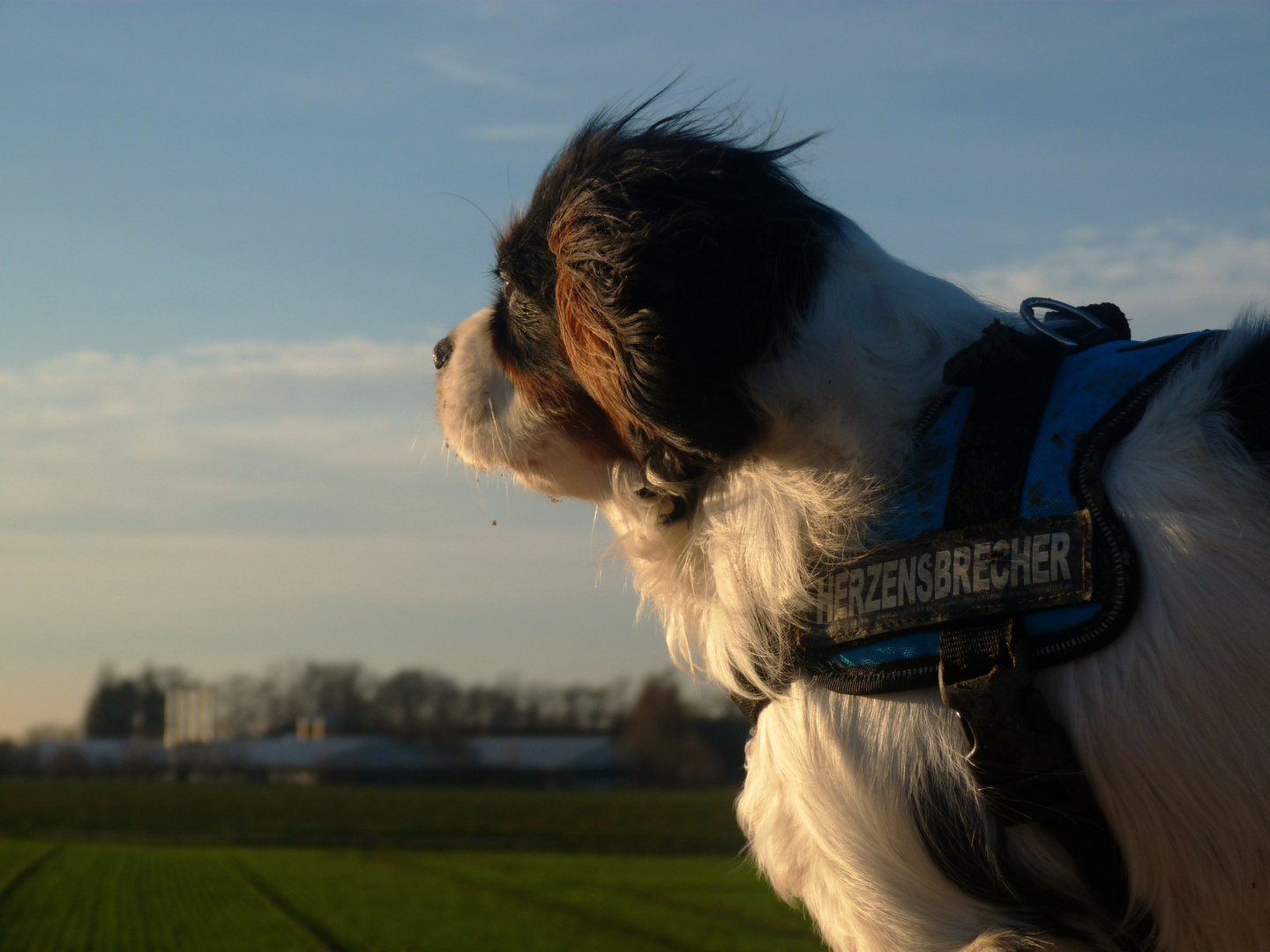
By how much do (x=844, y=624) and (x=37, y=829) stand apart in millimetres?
64286

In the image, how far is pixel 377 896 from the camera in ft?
91.7

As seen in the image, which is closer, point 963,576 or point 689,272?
point 963,576

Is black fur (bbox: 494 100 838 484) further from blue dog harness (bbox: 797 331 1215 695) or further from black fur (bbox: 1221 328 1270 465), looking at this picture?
black fur (bbox: 1221 328 1270 465)

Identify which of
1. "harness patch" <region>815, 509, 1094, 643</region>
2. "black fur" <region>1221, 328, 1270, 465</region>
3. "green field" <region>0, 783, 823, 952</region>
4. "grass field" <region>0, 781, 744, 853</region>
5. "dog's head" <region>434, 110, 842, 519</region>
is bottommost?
"grass field" <region>0, 781, 744, 853</region>

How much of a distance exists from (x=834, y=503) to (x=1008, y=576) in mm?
412

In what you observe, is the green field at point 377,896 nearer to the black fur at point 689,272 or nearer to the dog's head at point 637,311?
the dog's head at point 637,311

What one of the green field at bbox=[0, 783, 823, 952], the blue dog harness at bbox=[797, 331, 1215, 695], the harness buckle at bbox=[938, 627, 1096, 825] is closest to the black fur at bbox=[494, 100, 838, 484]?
the blue dog harness at bbox=[797, 331, 1215, 695]

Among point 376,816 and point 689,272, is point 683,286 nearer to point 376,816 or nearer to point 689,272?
point 689,272

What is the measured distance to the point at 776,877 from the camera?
2469mm

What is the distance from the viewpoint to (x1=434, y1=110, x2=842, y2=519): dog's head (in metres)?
2.32

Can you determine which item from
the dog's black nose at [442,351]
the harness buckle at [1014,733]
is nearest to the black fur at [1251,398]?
the harness buckle at [1014,733]

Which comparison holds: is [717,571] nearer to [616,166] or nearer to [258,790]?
[616,166]

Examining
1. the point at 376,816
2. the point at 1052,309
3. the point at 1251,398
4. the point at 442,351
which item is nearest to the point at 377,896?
the point at 442,351

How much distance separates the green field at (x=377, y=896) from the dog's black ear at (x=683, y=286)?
784cm
